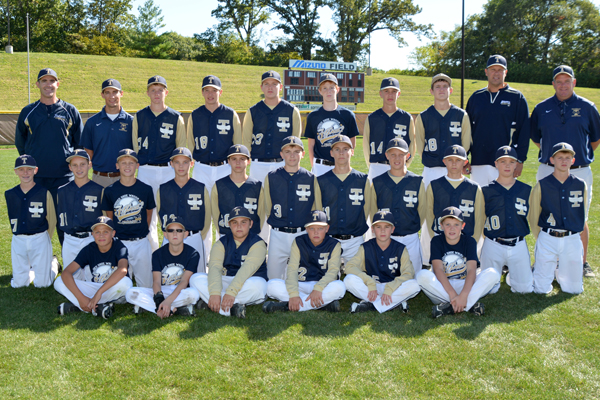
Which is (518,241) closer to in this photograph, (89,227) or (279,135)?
(279,135)

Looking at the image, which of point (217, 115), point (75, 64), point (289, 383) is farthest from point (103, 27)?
point (289, 383)

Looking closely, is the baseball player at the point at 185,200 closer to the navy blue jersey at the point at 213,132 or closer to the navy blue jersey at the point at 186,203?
the navy blue jersey at the point at 186,203

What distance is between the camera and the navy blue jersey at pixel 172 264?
548 cm

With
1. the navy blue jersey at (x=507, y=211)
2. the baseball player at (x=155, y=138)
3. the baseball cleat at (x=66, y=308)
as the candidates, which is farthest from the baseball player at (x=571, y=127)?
the baseball cleat at (x=66, y=308)

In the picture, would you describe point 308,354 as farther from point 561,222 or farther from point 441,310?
point 561,222

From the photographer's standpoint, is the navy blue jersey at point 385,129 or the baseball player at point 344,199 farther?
the navy blue jersey at point 385,129

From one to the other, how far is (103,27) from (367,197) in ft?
195

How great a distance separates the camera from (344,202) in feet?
19.6

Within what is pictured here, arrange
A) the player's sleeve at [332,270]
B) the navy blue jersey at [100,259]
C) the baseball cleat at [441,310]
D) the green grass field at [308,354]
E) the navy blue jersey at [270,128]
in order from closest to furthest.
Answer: the green grass field at [308,354]
the baseball cleat at [441,310]
the player's sleeve at [332,270]
the navy blue jersey at [100,259]
the navy blue jersey at [270,128]

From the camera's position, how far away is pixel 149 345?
4.43 meters

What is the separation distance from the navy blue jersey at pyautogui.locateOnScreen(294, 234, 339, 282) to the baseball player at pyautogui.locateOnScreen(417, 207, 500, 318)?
1.05 m

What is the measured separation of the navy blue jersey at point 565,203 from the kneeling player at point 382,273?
1.86m

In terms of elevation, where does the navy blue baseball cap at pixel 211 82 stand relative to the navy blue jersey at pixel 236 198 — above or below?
above

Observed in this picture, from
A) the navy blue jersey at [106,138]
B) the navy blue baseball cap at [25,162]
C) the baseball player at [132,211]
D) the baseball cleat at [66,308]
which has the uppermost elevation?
the navy blue jersey at [106,138]
